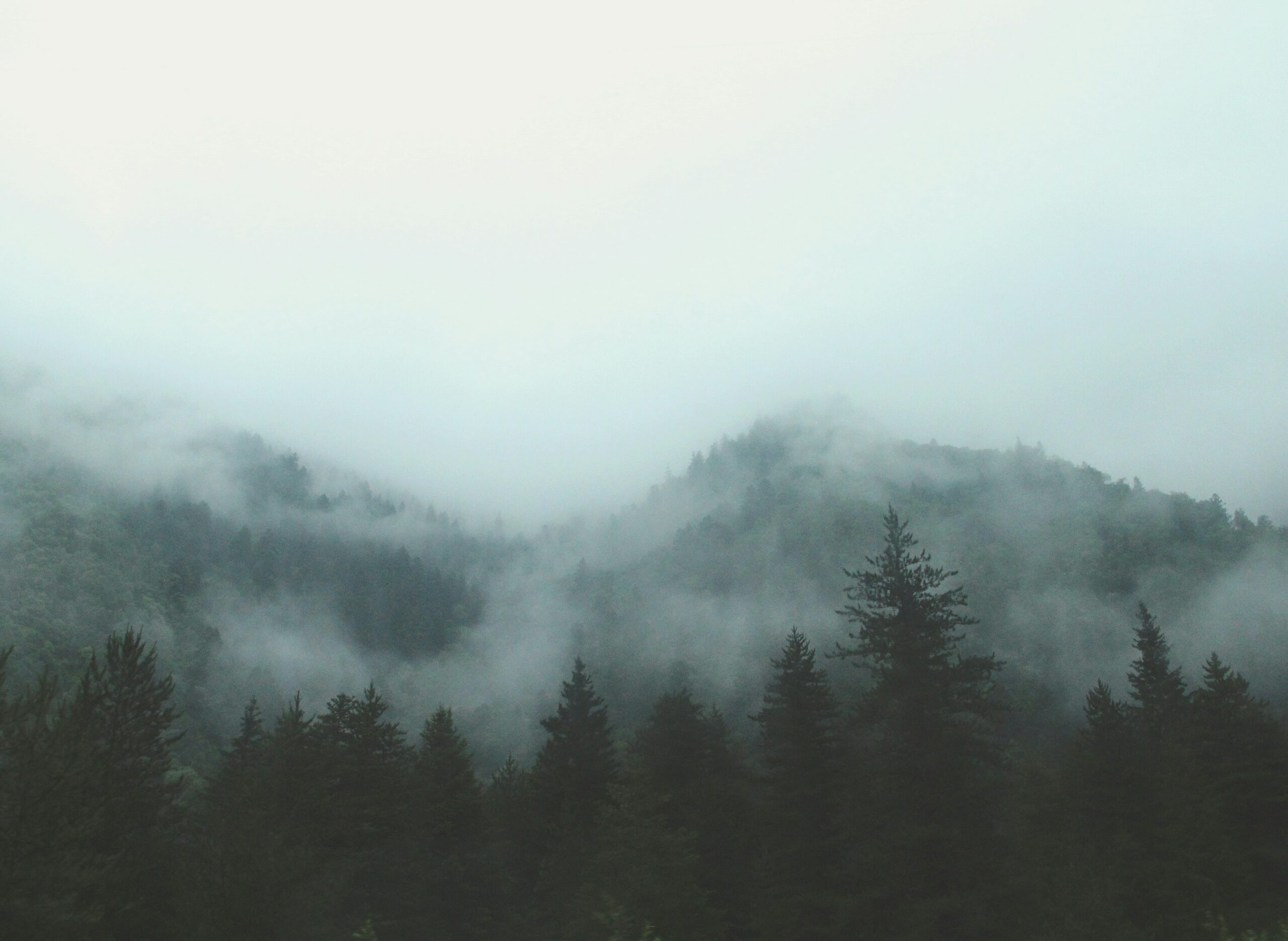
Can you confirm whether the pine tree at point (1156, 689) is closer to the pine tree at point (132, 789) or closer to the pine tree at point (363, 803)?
the pine tree at point (363, 803)

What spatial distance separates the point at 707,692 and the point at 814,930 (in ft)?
468

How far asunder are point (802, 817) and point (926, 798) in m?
7.35

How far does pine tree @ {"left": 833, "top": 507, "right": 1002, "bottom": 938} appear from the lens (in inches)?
794

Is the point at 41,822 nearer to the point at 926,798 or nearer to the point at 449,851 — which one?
the point at 926,798

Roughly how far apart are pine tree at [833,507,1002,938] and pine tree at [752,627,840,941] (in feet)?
8.40

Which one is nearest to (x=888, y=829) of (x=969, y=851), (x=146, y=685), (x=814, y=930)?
(x=969, y=851)

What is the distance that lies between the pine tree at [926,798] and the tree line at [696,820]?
7 centimetres

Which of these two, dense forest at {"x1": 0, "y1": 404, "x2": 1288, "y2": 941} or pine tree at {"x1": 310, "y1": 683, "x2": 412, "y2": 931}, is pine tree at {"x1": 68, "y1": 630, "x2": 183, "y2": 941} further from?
pine tree at {"x1": 310, "y1": 683, "x2": 412, "y2": 931}

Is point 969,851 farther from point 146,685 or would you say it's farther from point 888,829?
point 146,685

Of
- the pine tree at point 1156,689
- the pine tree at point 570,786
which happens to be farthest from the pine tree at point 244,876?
the pine tree at point 1156,689

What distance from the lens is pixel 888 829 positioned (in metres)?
21.0

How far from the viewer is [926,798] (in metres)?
20.9

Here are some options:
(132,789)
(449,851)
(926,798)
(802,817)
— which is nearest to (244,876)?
(132,789)

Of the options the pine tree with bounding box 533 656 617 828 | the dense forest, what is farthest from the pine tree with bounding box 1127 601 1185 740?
→ the pine tree with bounding box 533 656 617 828
